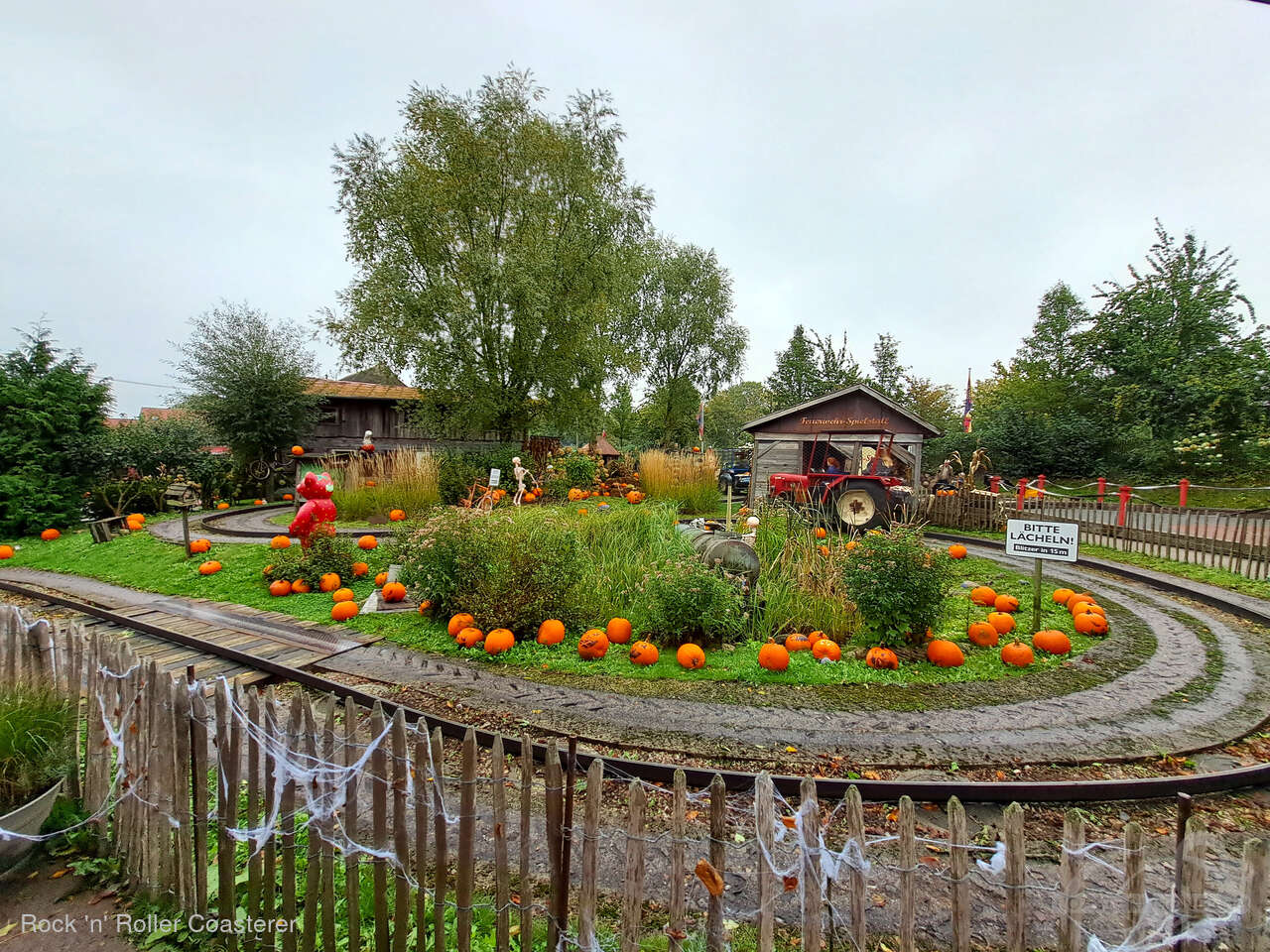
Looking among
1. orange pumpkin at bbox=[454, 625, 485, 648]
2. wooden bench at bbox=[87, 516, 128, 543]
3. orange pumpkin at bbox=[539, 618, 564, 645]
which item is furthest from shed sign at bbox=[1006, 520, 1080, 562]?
wooden bench at bbox=[87, 516, 128, 543]

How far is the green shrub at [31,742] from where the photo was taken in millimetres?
2623

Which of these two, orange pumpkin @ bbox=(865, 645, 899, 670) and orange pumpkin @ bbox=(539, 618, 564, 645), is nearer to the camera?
orange pumpkin @ bbox=(865, 645, 899, 670)

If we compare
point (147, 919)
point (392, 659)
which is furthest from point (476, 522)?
point (147, 919)

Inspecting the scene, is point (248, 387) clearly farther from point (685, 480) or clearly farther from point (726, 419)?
point (726, 419)

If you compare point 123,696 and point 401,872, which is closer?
point 401,872

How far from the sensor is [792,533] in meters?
7.44

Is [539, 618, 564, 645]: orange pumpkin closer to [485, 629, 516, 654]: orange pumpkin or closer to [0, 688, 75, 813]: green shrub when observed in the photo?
[485, 629, 516, 654]: orange pumpkin

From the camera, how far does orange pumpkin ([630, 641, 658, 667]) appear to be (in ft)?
15.9

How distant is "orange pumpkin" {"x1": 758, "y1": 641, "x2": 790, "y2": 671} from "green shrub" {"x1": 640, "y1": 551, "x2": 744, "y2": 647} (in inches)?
21.4

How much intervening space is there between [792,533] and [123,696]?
6835mm

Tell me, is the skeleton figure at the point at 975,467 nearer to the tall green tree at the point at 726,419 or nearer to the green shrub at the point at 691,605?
the green shrub at the point at 691,605

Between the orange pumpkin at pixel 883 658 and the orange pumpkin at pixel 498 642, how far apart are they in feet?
11.3

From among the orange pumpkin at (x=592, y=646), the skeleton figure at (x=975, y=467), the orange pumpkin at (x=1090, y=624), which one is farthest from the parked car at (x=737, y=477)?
the orange pumpkin at (x=592, y=646)

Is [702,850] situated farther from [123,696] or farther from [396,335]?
[396,335]
